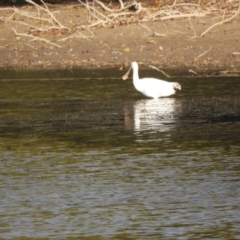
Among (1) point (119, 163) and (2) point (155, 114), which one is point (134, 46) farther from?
(1) point (119, 163)

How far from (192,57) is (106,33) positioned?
3375mm

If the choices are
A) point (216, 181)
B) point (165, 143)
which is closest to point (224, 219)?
point (216, 181)

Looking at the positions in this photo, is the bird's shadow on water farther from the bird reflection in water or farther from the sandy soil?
the sandy soil

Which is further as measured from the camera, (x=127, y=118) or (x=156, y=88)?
(x=156, y=88)

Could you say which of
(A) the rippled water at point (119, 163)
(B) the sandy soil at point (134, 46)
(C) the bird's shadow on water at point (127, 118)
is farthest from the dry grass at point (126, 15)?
(C) the bird's shadow on water at point (127, 118)

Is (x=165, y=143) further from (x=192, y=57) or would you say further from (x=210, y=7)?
(x=210, y=7)

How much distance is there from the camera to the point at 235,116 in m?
14.1

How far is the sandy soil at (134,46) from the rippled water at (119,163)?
10.2ft

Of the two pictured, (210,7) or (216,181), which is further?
(210,7)

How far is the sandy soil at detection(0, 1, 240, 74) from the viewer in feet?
69.3

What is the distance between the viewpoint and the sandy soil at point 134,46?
2111 centimetres

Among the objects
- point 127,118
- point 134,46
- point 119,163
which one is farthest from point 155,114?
point 134,46

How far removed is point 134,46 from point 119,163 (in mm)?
11848

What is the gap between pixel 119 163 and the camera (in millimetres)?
10953
